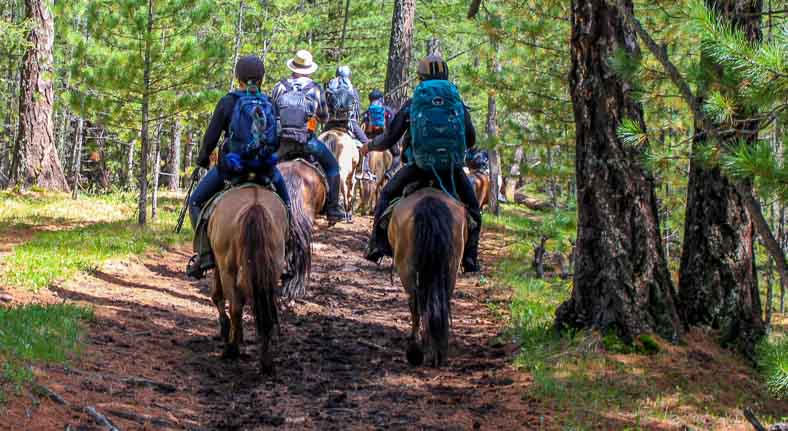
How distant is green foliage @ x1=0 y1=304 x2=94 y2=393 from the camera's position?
6043 millimetres

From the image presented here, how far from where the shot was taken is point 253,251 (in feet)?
23.2

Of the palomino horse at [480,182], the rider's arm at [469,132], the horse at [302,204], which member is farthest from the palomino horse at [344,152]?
the rider's arm at [469,132]

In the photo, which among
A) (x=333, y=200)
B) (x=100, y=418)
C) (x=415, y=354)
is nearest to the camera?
(x=100, y=418)

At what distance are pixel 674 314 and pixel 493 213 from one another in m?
18.9

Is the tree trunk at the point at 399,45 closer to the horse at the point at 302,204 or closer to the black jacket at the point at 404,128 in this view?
the horse at the point at 302,204

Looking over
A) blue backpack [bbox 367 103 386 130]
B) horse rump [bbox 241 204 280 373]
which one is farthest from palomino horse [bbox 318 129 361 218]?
horse rump [bbox 241 204 280 373]

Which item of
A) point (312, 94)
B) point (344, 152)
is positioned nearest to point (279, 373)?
point (312, 94)

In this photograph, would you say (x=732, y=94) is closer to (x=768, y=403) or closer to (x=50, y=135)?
(x=768, y=403)

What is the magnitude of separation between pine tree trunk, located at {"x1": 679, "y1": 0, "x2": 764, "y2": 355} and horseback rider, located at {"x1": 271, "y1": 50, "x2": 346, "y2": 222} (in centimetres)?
443

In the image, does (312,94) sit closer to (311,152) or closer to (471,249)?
(311,152)

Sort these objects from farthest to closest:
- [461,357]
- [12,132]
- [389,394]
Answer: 1. [12,132]
2. [461,357]
3. [389,394]

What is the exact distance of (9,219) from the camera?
1509cm

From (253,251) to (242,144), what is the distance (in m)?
1.35

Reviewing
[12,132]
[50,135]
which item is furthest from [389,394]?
[12,132]
